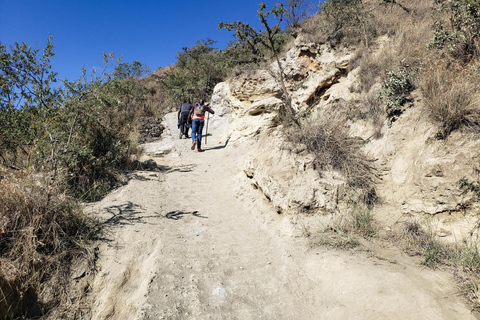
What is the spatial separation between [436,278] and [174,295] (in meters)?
2.67

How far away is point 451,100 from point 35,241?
545 centimetres

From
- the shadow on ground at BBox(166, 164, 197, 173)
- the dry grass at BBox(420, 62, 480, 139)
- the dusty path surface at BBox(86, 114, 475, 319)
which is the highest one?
the dry grass at BBox(420, 62, 480, 139)

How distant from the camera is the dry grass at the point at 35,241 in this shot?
237cm

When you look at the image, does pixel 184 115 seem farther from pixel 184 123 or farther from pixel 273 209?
pixel 273 209

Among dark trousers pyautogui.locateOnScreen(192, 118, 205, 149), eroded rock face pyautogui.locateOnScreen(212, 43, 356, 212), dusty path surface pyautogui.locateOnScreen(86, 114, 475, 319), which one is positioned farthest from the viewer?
dark trousers pyautogui.locateOnScreen(192, 118, 205, 149)

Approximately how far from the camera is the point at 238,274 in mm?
3053

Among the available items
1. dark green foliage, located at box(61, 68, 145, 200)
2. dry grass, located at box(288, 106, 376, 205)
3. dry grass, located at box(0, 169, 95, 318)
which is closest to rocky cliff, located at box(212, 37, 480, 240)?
dry grass, located at box(288, 106, 376, 205)

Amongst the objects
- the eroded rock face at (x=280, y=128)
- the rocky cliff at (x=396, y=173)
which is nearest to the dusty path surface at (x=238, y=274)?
the eroded rock face at (x=280, y=128)

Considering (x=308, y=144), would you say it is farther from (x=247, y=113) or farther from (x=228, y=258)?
(x=247, y=113)

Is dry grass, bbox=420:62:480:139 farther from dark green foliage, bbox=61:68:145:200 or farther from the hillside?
dark green foliage, bbox=61:68:145:200

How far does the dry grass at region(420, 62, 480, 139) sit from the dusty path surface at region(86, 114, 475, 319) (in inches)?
82.6

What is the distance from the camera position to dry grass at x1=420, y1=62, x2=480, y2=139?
10.7ft

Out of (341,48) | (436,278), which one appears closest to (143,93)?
(341,48)

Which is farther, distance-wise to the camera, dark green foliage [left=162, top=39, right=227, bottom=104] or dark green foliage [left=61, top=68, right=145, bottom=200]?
dark green foliage [left=162, top=39, right=227, bottom=104]
